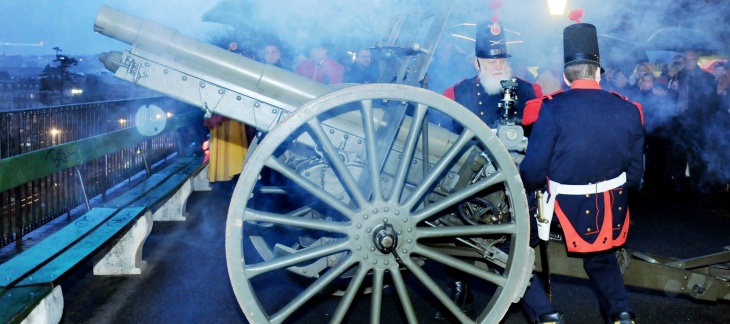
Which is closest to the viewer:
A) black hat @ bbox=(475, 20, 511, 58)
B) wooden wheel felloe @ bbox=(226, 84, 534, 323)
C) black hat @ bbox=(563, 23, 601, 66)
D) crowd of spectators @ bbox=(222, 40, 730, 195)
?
wooden wheel felloe @ bbox=(226, 84, 534, 323)

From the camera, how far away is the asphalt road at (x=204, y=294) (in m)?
4.07

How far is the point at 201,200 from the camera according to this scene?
7.73 metres

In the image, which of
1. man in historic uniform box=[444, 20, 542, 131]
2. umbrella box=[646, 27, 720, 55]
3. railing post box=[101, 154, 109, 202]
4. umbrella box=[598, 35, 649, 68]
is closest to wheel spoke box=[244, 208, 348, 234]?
man in historic uniform box=[444, 20, 542, 131]

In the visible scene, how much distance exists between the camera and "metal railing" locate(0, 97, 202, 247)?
4336 millimetres

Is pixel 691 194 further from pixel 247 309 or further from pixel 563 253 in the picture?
pixel 247 309

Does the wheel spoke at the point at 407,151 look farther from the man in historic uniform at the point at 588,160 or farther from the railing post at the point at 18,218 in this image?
the railing post at the point at 18,218

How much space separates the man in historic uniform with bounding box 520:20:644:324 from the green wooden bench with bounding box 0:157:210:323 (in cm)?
242

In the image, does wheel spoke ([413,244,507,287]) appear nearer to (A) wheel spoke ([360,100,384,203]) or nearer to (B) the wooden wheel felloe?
(B) the wooden wheel felloe

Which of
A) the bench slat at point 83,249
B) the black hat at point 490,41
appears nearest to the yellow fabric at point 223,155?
the bench slat at point 83,249

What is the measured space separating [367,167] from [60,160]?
2.48 meters

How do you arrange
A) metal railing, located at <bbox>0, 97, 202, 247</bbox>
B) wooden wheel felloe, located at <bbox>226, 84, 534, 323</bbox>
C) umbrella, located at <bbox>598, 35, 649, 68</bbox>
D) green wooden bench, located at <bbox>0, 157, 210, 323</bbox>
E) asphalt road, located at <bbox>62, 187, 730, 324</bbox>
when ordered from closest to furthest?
wooden wheel felloe, located at <bbox>226, 84, 534, 323</bbox> < green wooden bench, located at <bbox>0, 157, 210, 323</bbox> < asphalt road, located at <bbox>62, 187, 730, 324</bbox> < metal railing, located at <bbox>0, 97, 202, 247</bbox> < umbrella, located at <bbox>598, 35, 649, 68</bbox>

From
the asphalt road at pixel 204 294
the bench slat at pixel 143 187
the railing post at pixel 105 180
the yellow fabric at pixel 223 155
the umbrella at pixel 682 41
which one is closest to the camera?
the asphalt road at pixel 204 294

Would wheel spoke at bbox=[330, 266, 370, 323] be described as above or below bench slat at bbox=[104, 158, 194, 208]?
above

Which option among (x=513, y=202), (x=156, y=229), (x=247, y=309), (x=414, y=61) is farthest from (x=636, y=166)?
(x=156, y=229)
